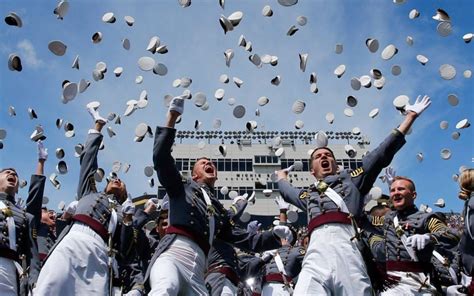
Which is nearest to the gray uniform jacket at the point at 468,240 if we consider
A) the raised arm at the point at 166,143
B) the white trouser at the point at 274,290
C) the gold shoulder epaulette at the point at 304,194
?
the gold shoulder epaulette at the point at 304,194

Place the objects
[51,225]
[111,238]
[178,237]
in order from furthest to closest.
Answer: [51,225], [111,238], [178,237]

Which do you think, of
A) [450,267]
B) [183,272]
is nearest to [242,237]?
[183,272]

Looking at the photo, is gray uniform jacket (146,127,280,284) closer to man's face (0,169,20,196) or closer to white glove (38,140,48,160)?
man's face (0,169,20,196)

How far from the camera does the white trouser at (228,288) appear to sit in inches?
337

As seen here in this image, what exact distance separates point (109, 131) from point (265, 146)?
186 ft

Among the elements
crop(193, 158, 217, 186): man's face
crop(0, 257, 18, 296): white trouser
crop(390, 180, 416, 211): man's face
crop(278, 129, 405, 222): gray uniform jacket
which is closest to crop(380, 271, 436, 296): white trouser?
crop(390, 180, 416, 211): man's face

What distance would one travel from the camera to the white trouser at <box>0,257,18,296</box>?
226 inches

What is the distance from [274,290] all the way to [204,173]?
184 inches

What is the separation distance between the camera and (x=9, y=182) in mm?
6887

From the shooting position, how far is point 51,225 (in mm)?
10617

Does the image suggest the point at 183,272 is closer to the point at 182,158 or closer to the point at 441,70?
the point at 441,70

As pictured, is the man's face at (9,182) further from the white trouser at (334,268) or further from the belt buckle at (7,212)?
the white trouser at (334,268)

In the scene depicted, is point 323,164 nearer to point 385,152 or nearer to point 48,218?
point 385,152

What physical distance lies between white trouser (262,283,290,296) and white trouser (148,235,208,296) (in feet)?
16.4
